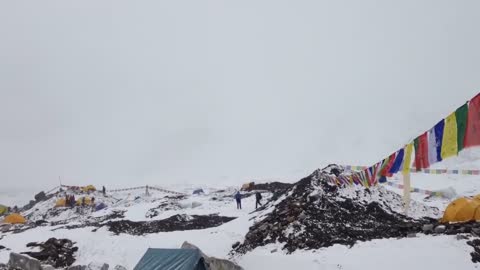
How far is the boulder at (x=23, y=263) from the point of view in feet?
57.3

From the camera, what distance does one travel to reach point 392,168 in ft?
52.2

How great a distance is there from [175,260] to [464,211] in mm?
11213

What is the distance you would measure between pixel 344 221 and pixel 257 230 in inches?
160

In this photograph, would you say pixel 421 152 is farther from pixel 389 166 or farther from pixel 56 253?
pixel 56 253

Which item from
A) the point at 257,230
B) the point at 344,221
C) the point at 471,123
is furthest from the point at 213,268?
the point at 471,123

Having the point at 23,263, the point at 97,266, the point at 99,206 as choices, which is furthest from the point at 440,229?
the point at 99,206

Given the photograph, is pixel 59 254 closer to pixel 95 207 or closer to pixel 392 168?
pixel 392 168

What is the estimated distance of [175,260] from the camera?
41.0 ft

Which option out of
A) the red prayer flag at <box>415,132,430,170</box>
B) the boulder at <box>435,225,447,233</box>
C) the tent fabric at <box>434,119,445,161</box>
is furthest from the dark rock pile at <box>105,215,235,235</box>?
the tent fabric at <box>434,119,445,161</box>

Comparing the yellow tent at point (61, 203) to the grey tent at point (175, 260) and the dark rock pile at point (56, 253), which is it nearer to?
the dark rock pile at point (56, 253)

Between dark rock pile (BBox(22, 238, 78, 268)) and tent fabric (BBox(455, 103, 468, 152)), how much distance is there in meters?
18.7

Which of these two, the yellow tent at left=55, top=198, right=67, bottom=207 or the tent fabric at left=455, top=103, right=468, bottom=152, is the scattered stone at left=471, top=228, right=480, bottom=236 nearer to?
the tent fabric at left=455, top=103, right=468, bottom=152

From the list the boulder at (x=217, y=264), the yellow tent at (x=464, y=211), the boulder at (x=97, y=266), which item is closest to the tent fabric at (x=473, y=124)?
the yellow tent at (x=464, y=211)

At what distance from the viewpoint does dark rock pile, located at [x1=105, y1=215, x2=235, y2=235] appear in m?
25.2
